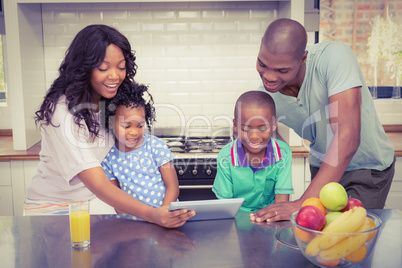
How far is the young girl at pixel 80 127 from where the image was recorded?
5.68 ft

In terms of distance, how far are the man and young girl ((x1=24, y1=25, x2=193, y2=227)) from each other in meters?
0.63

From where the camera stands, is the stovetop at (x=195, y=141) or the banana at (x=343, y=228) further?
the stovetop at (x=195, y=141)

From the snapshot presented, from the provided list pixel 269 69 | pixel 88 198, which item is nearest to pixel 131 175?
pixel 88 198

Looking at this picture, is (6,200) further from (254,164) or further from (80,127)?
(254,164)

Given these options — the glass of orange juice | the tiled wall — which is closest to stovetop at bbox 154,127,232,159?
the tiled wall

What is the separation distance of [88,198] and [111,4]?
2031 mm

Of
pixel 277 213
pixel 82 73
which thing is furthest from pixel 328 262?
pixel 82 73

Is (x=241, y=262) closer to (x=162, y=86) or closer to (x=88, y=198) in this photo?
(x=88, y=198)

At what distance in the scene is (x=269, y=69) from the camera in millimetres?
1743

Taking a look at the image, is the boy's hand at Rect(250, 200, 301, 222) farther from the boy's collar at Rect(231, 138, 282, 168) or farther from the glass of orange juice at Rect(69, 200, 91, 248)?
the glass of orange juice at Rect(69, 200, 91, 248)

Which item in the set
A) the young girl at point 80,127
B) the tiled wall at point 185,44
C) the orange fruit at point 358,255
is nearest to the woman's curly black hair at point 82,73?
the young girl at point 80,127

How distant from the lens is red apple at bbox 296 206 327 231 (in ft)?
3.74

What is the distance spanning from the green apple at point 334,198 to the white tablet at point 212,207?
1.14ft

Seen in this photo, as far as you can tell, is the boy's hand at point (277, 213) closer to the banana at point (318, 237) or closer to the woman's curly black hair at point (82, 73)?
the banana at point (318, 237)
